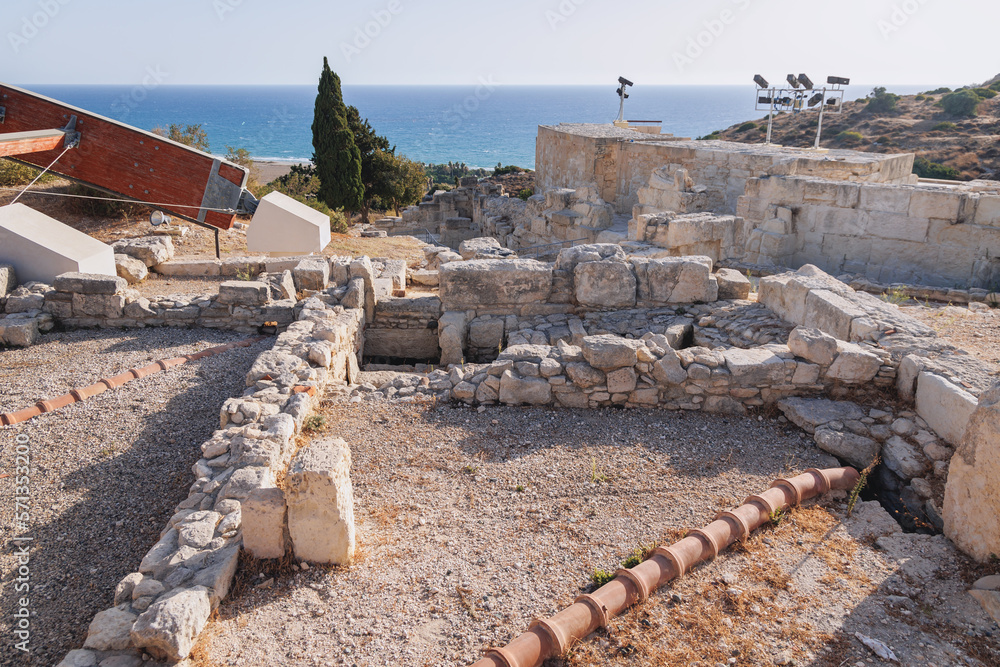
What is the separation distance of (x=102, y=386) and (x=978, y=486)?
7300 mm

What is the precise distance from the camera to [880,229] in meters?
10.2

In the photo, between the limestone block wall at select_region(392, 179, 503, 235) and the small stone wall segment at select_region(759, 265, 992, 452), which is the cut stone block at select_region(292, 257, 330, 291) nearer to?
the small stone wall segment at select_region(759, 265, 992, 452)

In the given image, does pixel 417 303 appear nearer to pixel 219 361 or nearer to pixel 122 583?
pixel 219 361

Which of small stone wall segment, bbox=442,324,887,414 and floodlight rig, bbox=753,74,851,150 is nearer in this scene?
small stone wall segment, bbox=442,324,887,414

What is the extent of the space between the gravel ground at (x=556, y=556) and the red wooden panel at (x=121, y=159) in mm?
7295

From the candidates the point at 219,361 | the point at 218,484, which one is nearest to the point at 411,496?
the point at 218,484

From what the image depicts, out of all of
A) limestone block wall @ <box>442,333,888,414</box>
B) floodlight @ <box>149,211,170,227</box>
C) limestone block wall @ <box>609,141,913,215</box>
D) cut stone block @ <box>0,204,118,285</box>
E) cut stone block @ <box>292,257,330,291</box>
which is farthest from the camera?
limestone block wall @ <box>609,141,913,215</box>

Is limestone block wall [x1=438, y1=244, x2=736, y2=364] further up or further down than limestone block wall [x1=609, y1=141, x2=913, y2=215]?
further down

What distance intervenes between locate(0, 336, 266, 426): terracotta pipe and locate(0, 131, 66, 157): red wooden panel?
4.81 meters

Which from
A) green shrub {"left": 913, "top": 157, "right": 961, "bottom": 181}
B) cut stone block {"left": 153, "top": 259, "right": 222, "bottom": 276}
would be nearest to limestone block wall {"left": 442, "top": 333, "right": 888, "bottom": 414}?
cut stone block {"left": 153, "top": 259, "right": 222, "bottom": 276}

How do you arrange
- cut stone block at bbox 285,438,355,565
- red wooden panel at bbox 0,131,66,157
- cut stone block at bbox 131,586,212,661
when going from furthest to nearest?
red wooden panel at bbox 0,131,66,157 → cut stone block at bbox 285,438,355,565 → cut stone block at bbox 131,586,212,661

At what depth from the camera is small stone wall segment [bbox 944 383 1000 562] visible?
3.89 metres

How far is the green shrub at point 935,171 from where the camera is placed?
25.9 m

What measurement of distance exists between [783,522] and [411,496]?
8.70ft
